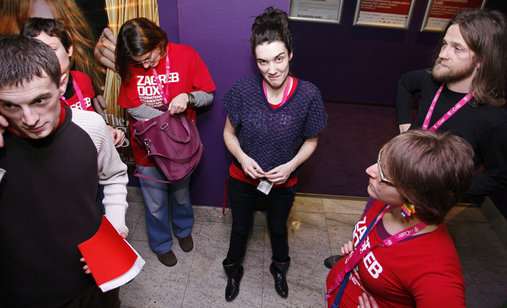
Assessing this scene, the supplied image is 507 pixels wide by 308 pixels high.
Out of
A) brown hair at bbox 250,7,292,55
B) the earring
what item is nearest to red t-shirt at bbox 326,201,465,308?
the earring

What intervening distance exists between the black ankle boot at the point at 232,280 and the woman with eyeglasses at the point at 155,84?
2.07 feet

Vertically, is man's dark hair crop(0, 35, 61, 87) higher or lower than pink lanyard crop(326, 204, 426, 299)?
higher

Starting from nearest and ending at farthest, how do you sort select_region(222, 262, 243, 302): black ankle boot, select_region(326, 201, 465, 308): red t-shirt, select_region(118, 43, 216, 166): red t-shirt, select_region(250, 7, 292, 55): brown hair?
1. select_region(326, 201, 465, 308): red t-shirt
2. select_region(250, 7, 292, 55): brown hair
3. select_region(118, 43, 216, 166): red t-shirt
4. select_region(222, 262, 243, 302): black ankle boot

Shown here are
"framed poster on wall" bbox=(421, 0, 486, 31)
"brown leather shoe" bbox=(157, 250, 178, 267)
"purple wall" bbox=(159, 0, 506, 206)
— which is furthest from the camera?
"framed poster on wall" bbox=(421, 0, 486, 31)

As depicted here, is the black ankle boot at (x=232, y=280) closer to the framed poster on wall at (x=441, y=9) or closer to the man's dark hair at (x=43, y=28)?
the man's dark hair at (x=43, y=28)

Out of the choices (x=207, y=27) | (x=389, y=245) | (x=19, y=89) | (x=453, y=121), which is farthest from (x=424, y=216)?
(x=207, y=27)

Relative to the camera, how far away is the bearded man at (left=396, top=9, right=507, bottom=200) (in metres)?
1.73

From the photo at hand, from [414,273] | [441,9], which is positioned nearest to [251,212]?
[414,273]

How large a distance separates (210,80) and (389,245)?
1.67 m

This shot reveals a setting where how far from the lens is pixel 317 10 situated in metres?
3.85

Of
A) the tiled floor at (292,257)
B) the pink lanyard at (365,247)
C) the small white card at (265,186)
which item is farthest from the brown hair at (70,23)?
the pink lanyard at (365,247)

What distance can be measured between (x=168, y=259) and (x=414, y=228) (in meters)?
2.05

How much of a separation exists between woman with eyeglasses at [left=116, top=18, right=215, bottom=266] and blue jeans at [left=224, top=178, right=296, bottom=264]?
0.56 metres

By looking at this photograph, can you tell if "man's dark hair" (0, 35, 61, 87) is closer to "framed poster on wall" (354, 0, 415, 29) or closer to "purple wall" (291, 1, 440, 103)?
"purple wall" (291, 1, 440, 103)
